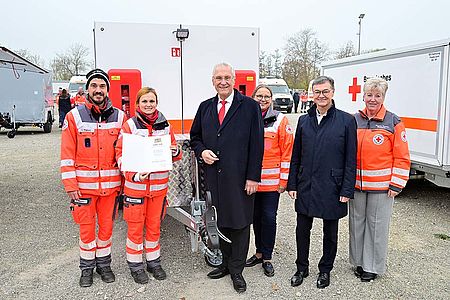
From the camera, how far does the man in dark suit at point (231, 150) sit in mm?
3535

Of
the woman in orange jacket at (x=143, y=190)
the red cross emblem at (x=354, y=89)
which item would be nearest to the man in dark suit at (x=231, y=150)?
A: the woman in orange jacket at (x=143, y=190)

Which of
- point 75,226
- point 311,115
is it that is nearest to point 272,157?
point 311,115

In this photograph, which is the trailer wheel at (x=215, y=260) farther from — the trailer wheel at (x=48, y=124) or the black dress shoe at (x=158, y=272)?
the trailer wheel at (x=48, y=124)

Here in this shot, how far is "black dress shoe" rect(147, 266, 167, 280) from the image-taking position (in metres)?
3.95

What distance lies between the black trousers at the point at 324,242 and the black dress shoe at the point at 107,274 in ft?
5.70

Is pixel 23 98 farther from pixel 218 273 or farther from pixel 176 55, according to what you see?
pixel 218 273

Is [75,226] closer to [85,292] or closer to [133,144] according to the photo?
[85,292]

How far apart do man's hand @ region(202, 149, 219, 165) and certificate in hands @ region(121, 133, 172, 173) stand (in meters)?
0.32

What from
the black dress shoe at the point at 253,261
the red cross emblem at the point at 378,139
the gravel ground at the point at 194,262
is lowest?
the gravel ground at the point at 194,262

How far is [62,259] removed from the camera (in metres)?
4.45

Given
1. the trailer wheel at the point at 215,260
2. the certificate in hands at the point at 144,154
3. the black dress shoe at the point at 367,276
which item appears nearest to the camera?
the certificate in hands at the point at 144,154

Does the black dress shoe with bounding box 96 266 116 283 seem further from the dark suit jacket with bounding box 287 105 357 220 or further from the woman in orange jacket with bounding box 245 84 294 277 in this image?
the dark suit jacket with bounding box 287 105 357 220

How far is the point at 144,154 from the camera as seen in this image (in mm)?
3514

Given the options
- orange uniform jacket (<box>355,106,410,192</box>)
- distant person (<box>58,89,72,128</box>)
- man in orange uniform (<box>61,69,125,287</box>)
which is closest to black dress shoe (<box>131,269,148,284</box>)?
man in orange uniform (<box>61,69,125,287</box>)
